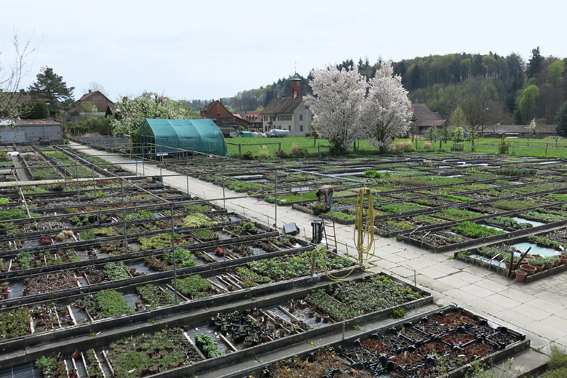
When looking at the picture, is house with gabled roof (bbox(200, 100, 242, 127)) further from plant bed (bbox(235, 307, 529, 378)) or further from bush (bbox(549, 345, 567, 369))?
bush (bbox(549, 345, 567, 369))

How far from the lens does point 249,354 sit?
6.97m

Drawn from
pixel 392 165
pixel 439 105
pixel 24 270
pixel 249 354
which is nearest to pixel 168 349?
pixel 249 354

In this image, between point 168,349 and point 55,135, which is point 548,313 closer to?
point 168,349

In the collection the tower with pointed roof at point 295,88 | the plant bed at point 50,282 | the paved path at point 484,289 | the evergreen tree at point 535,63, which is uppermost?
the evergreen tree at point 535,63

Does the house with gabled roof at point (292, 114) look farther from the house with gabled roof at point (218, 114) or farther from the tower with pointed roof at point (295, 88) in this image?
the house with gabled roof at point (218, 114)

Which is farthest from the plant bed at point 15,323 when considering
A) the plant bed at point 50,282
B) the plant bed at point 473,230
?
the plant bed at point 473,230

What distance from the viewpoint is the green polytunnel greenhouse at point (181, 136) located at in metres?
34.5

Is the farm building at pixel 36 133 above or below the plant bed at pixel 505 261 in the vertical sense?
above

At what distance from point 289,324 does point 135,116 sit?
3958 cm

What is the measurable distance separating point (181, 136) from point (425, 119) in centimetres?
6841

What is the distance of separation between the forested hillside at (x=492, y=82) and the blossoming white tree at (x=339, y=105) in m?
46.8

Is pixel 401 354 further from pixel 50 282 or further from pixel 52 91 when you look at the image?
pixel 52 91

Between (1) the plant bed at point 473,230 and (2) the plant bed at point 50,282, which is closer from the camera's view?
(2) the plant bed at point 50,282

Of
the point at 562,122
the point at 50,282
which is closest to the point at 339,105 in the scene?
the point at 50,282
